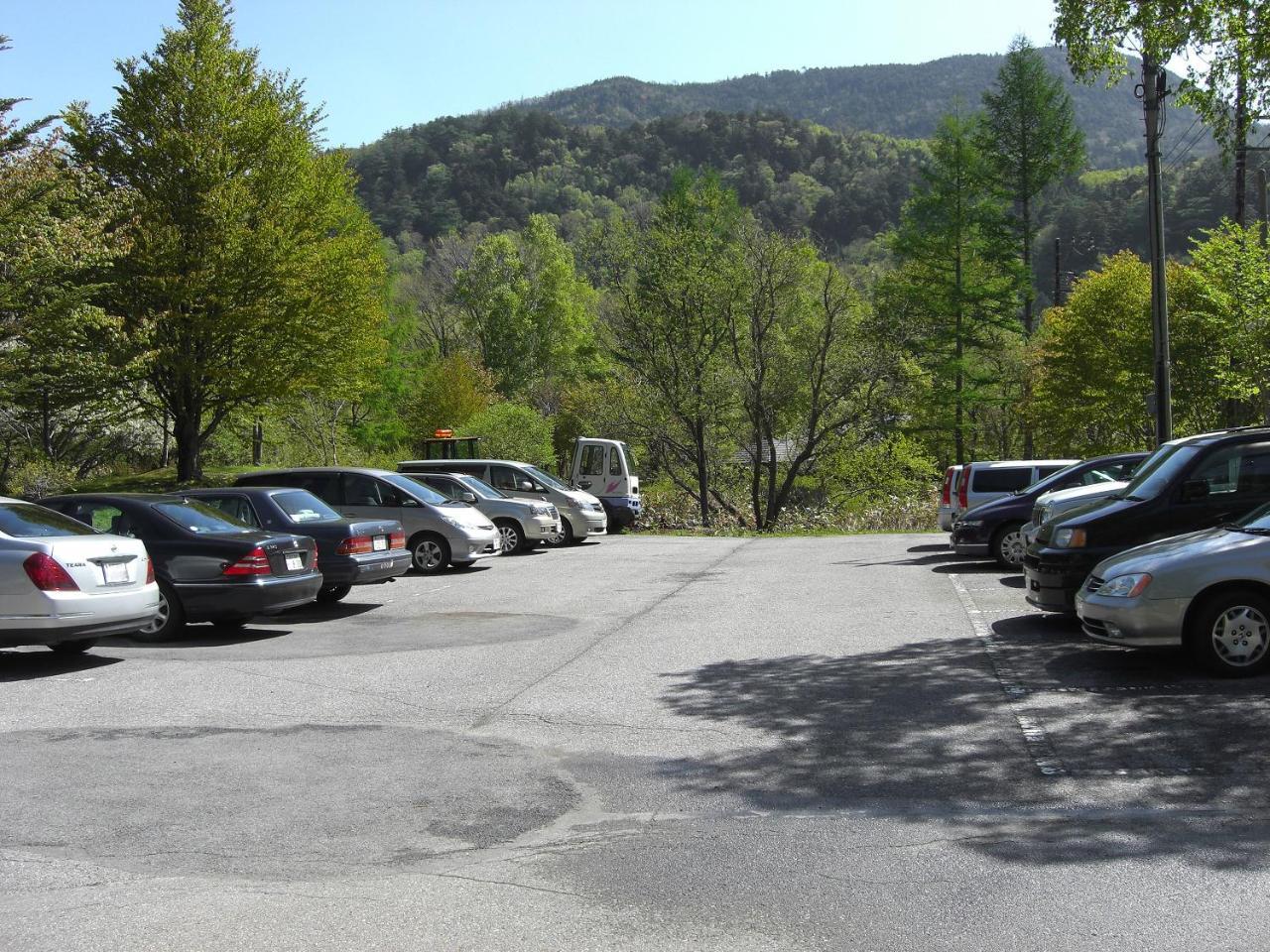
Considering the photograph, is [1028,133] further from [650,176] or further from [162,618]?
[650,176]

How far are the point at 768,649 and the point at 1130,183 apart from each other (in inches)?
4869

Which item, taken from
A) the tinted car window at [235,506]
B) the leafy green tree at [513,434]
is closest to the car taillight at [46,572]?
the tinted car window at [235,506]

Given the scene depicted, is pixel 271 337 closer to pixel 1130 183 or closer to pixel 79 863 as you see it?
pixel 79 863

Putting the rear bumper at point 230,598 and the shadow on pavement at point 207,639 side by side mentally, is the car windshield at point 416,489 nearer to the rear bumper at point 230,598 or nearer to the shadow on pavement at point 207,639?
the shadow on pavement at point 207,639

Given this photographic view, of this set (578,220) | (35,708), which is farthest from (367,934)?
(578,220)

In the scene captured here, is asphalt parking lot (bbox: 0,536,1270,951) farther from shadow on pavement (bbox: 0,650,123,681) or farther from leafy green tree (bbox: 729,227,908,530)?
leafy green tree (bbox: 729,227,908,530)

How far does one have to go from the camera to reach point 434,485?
78.5ft

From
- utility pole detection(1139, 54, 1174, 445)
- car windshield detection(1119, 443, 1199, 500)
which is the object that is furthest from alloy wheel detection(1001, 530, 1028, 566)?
car windshield detection(1119, 443, 1199, 500)

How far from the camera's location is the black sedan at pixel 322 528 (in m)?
14.8

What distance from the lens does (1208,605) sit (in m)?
9.19

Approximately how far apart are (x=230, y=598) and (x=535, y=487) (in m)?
14.4

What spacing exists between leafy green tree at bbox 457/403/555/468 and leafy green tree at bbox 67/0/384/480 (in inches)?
445

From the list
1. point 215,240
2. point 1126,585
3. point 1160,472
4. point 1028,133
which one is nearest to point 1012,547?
point 1160,472

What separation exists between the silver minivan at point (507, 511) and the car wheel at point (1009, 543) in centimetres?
930
